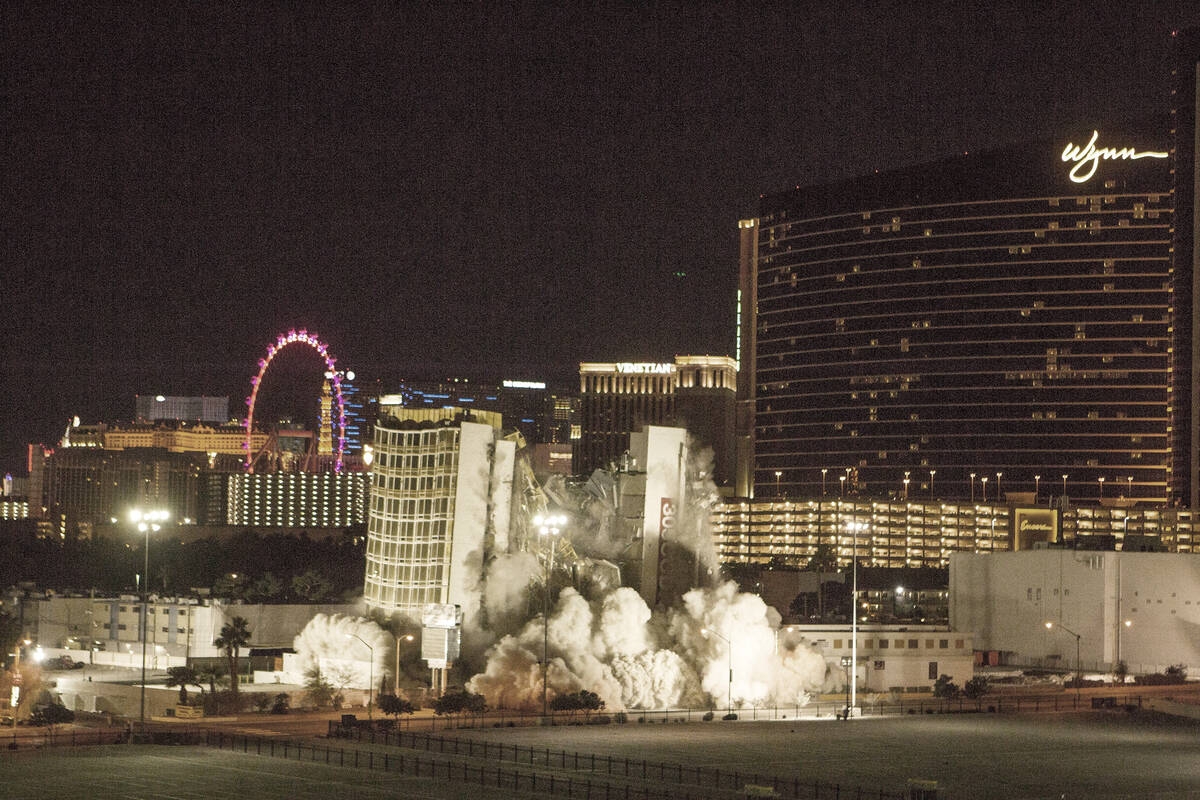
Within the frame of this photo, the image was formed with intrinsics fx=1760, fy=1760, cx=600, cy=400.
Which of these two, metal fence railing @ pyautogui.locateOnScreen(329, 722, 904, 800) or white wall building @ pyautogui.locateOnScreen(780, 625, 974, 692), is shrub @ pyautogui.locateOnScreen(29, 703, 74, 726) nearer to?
metal fence railing @ pyautogui.locateOnScreen(329, 722, 904, 800)

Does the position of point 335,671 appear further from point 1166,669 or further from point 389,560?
point 1166,669

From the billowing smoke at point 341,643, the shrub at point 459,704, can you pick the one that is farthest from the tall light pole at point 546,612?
the billowing smoke at point 341,643

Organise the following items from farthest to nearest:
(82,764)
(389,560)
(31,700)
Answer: (389,560) < (31,700) < (82,764)

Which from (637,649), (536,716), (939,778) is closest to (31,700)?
(536,716)

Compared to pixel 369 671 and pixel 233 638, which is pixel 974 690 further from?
pixel 233 638

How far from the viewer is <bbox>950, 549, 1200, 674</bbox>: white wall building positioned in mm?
151500

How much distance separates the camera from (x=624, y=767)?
75.6 m

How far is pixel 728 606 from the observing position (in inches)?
4446

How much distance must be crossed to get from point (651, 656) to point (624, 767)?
109 feet

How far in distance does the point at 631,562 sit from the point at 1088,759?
44.4 m

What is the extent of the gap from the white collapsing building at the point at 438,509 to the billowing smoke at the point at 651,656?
8.55 meters

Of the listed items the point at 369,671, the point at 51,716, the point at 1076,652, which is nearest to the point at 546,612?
the point at 369,671

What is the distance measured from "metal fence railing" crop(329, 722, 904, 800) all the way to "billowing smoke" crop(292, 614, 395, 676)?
23.0 m

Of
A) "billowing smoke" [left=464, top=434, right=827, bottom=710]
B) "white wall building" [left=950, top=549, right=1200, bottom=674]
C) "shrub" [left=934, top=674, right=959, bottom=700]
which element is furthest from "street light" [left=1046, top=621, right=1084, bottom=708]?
"billowing smoke" [left=464, top=434, right=827, bottom=710]
